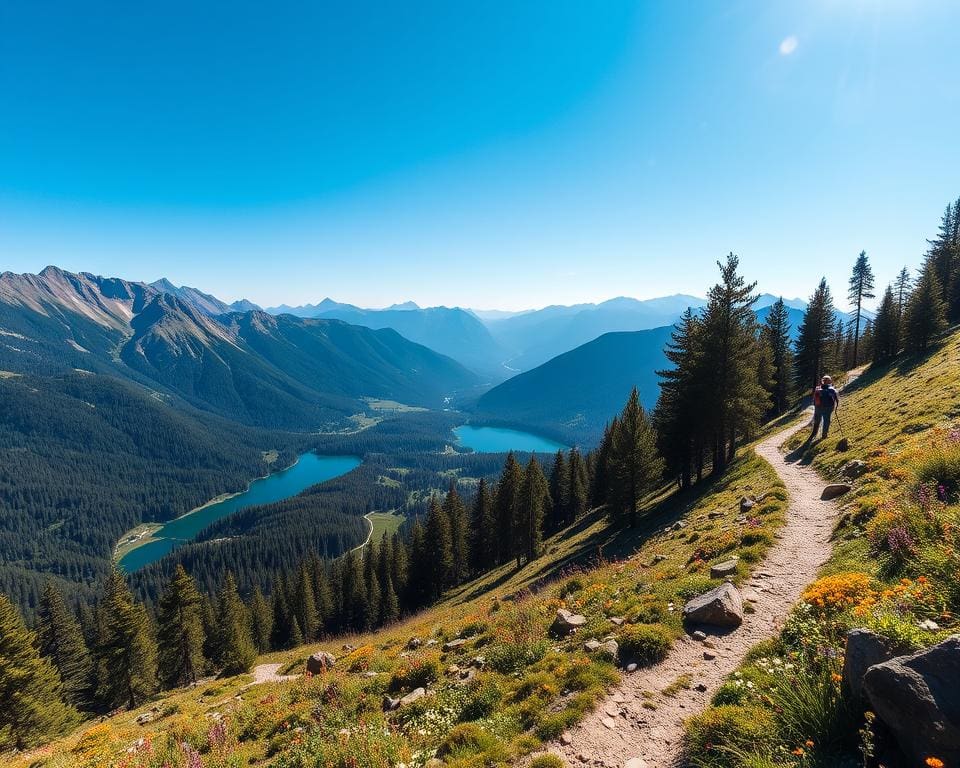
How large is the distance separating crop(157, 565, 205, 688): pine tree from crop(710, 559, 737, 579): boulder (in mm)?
46142

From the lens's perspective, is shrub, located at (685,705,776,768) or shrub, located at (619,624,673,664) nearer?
shrub, located at (685,705,776,768)

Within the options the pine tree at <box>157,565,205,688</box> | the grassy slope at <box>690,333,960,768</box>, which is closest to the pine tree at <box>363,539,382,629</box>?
the pine tree at <box>157,565,205,688</box>

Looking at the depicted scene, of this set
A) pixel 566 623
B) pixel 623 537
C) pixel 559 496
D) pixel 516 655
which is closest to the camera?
pixel 516 655

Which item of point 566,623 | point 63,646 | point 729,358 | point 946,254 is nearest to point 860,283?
point 946,254

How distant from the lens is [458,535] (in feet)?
217

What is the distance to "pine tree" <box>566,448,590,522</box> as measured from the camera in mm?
70375

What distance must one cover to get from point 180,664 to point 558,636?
53676 mm

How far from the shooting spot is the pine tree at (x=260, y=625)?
6128 centimetres

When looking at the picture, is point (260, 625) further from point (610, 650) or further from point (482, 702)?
point (610, 650)

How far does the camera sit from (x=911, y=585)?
7578 millimetres

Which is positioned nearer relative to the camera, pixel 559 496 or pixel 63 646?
pixel 63 646

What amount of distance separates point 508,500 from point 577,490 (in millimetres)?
18290

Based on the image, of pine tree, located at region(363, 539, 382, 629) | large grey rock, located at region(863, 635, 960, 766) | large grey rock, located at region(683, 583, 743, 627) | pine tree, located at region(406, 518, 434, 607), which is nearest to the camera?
large grey rock, located at region(863, 635, 960, 766)

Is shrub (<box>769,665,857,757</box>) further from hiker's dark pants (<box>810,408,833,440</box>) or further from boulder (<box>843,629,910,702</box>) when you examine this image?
hiker's dark pants (<box>810,408,833,440</box>)
